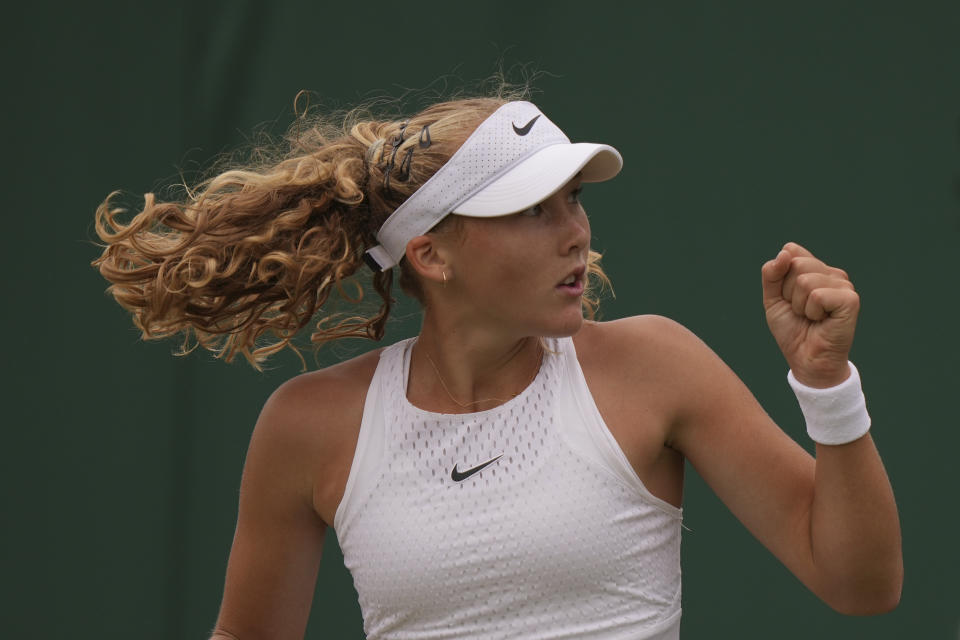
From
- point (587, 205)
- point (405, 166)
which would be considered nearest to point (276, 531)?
point (405, 166)

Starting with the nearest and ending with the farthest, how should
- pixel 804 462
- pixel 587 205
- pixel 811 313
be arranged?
pixel 811 313
pixel 804 462
pixel 587 205

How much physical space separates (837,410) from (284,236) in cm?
89

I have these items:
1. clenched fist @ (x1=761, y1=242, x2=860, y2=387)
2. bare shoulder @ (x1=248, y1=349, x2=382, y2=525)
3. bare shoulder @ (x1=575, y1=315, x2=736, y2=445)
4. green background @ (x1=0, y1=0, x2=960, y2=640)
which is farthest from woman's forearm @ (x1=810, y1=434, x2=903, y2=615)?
green background @ (x1=0, y1=0, x2=960, y2=640)

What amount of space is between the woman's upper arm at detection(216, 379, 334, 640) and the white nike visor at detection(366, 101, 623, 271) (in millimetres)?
319

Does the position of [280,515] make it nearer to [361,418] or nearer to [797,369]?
[361,418]

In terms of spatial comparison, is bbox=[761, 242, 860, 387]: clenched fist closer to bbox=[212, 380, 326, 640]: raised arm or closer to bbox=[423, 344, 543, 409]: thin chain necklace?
bbox=[423, 344, 543, 409]: thin chain necklace

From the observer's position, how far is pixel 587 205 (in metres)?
3.15

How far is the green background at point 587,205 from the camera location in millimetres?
2977

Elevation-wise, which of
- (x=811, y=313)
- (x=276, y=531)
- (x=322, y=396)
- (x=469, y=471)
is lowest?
(x=276, y=531)

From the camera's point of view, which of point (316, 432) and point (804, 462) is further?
point (316, 432)

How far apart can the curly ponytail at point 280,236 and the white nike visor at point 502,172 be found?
41 millimetres

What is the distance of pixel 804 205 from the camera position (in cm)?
302

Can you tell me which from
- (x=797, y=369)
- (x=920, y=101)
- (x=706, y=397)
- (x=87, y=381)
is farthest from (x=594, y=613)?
(x=87, y=381)

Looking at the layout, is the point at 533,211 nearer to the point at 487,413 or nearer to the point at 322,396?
the point at 487,413
